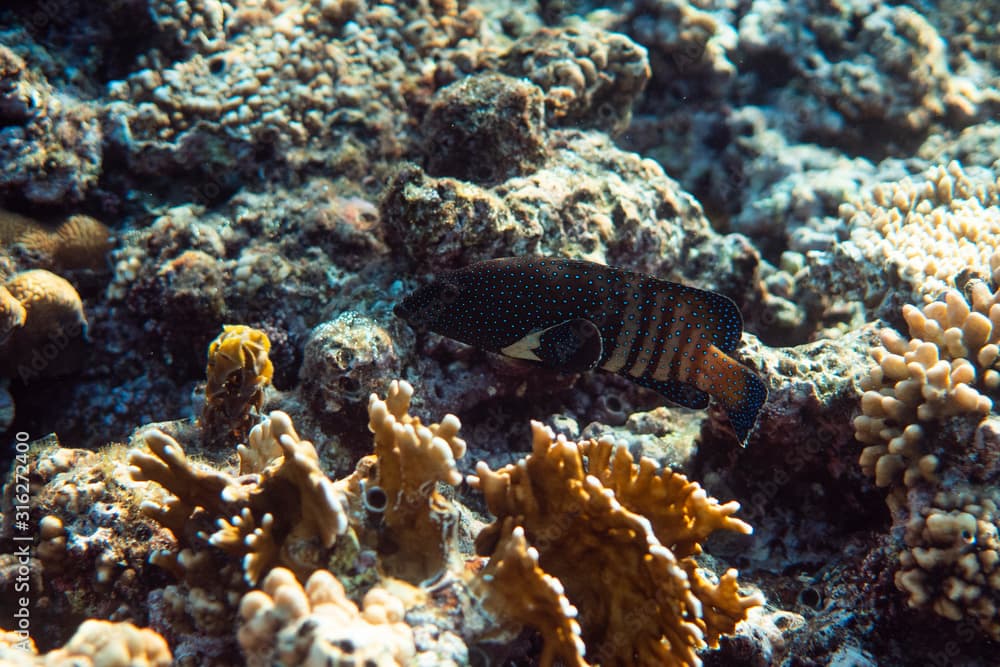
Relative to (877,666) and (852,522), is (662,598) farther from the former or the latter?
(852,522)

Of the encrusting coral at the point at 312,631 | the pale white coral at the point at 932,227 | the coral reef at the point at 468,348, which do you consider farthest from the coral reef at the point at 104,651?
the pale white coral at the point at 932,227

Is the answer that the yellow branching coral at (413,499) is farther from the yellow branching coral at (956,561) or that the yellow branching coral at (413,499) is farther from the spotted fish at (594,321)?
the yellow branching coral at (956,561)

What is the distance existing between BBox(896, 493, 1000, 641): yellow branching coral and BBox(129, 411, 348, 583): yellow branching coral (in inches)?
116

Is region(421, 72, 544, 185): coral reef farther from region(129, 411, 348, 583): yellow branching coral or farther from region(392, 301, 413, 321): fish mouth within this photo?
region(129, 411, 348, 583): yellow branching coral

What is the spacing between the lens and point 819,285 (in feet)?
18.3

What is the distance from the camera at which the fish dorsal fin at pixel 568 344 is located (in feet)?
11.1

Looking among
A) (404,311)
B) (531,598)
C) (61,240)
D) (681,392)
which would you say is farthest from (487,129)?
(61,240)

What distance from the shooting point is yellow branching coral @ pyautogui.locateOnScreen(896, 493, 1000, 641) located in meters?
2.87

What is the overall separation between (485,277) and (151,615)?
245cm

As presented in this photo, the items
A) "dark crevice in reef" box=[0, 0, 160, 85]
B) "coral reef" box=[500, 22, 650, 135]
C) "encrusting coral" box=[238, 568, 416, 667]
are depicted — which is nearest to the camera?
"encrusting coral" box=[238, 568, 416, 667]

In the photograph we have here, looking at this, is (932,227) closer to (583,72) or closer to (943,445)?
(943,445)

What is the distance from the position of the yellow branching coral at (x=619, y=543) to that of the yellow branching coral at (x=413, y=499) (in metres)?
0.21

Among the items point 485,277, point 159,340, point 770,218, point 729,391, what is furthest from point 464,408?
point 770,218

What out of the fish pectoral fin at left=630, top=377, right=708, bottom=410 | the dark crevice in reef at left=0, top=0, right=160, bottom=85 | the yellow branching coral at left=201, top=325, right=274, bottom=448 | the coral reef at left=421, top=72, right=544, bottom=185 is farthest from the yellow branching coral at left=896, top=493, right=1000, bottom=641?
the dark crevice in reef at left=0, top=0, right=160, bottom=85
